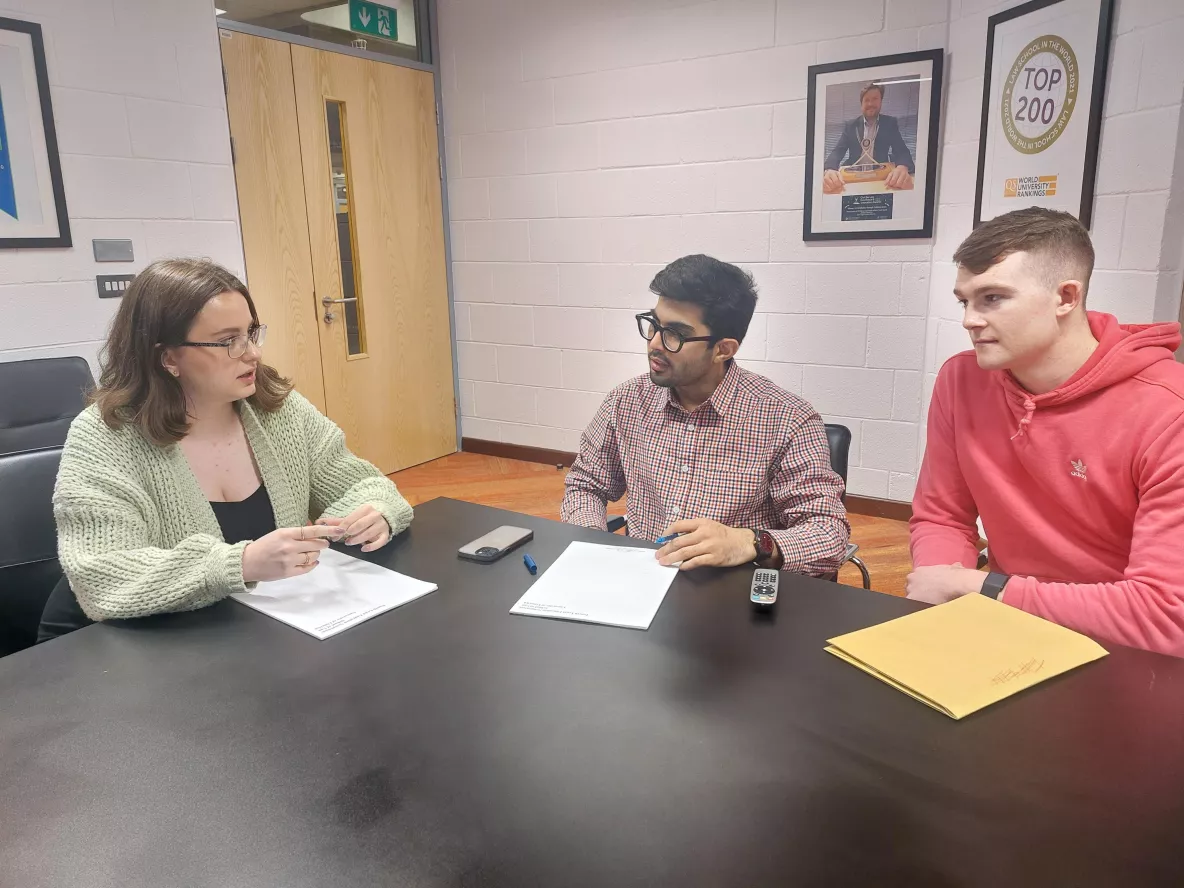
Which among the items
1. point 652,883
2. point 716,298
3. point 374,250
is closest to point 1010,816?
point 652,883

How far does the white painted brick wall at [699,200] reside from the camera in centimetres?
323

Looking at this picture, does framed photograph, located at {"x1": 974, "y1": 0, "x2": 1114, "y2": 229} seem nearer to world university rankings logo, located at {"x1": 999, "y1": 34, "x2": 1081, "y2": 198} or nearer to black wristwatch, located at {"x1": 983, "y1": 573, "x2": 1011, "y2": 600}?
world university rankings logo, located at {"x1": 999, "y1": 34, "x2": 1081, "y2": 198}

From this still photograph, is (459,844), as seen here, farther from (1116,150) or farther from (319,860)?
(1116,150)

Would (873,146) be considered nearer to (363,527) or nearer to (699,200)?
(699,200)

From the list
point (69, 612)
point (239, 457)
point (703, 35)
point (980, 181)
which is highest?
point (703, 35)

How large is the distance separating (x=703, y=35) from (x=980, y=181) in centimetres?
143

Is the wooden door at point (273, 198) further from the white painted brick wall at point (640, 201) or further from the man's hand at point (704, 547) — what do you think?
the man's hand at point (704, 547)

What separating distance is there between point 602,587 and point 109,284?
8.97ft

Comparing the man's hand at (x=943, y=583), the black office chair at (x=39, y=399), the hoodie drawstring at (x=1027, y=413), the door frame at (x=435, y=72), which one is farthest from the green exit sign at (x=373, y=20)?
the man's hand at (x=943, y=583)

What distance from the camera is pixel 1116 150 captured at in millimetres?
2475

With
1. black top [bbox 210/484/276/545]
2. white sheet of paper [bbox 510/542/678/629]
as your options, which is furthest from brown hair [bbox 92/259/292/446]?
white sheet of paper [bbox 510/542/678/629]

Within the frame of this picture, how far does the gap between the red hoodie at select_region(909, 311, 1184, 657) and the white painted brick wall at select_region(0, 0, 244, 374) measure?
9.86 ft

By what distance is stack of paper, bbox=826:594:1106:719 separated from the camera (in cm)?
102

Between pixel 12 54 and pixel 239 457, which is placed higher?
pixel 12 54
